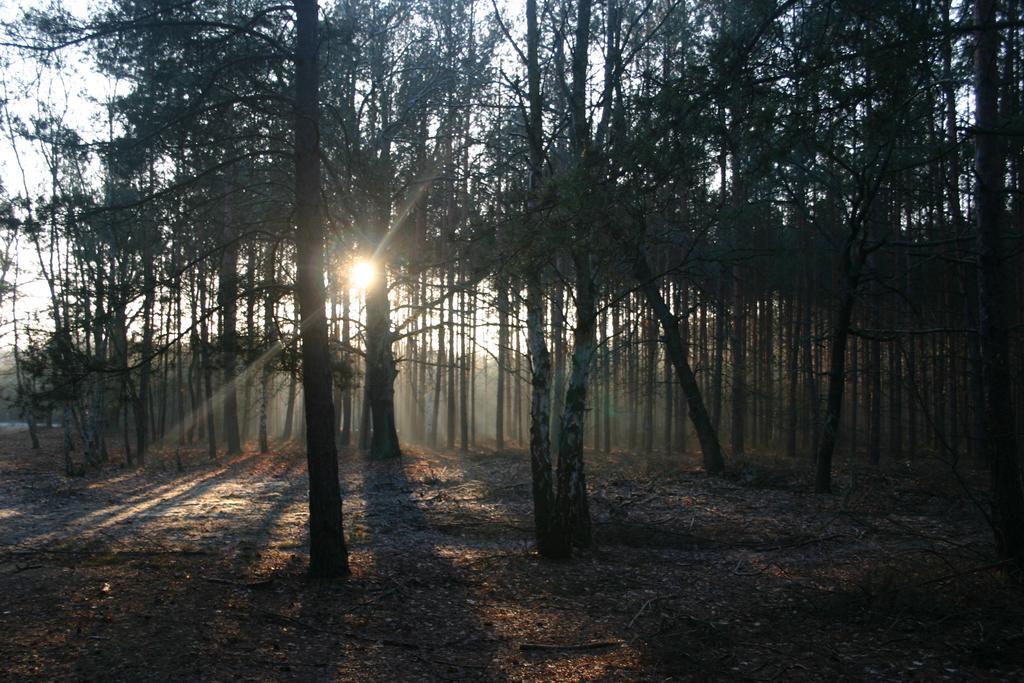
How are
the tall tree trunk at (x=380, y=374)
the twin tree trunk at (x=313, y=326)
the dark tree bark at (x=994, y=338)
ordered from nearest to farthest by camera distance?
1. the dark tree bark at (x=994, y=338)
2. the twin tree trunk at (x=313, y=326)
3. the tall tree trunk at (x=380, y=374)

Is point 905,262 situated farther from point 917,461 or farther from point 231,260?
point 231,260

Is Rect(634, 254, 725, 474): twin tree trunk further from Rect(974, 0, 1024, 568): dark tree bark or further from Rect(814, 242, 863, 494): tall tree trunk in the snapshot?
Rect(974, 0, 1024, 568): dark tree bark

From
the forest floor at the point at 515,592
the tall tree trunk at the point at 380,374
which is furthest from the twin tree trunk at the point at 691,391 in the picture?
the tall tree trunk at the point at 380,374

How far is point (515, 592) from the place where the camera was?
27.4 ft

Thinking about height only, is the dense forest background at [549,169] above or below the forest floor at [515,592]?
above

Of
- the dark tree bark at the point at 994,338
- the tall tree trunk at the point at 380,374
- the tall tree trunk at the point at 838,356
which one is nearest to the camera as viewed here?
the dark tree bark at the point at 994,338

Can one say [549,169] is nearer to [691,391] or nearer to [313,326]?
[313,326]

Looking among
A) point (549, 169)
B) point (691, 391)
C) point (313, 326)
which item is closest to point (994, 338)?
point (549, 169)

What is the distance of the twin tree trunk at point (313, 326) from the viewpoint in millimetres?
8242

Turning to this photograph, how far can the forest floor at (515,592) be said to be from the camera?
5945 mm

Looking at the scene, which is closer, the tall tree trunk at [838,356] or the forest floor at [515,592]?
the forest floor at [515,592]

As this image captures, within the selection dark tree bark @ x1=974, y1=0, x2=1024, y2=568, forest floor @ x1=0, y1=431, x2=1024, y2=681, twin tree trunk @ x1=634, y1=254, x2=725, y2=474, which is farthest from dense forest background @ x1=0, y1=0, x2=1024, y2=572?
twin tree trunk @ x1=634, y1=254, x2=725, y2=474

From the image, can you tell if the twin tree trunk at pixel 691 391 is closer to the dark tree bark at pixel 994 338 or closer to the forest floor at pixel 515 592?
the forest floor at pixel 515 592

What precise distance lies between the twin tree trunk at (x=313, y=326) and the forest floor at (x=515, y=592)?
0.54 meters
